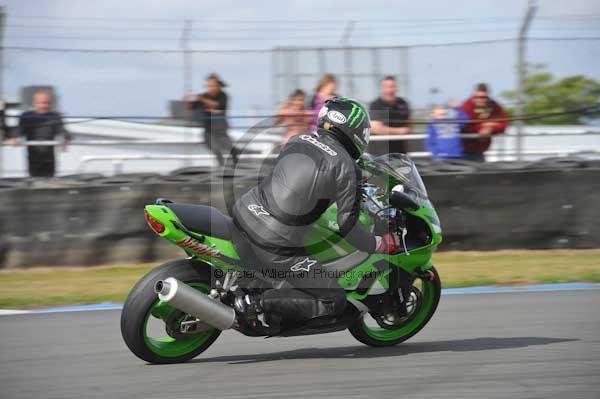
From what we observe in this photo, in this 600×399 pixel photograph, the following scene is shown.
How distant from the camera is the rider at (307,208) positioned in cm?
488

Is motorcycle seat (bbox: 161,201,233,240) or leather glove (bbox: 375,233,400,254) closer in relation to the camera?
motorcycle seat (bbox: 161,201,233,240)

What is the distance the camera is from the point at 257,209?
497 cm

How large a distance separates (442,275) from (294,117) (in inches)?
95.7

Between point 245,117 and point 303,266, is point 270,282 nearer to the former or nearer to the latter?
point 303,266

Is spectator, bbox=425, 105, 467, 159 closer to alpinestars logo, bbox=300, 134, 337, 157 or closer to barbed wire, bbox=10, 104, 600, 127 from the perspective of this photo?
barbed wire, bbox=10, 104, 600, 127

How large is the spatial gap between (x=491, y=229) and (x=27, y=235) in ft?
15.7

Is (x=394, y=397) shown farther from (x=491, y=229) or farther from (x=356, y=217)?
(x=491, y=229)

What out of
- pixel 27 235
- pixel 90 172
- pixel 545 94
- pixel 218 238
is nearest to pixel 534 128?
pixel 545 94

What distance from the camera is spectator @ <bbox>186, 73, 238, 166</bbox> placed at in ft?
30.5

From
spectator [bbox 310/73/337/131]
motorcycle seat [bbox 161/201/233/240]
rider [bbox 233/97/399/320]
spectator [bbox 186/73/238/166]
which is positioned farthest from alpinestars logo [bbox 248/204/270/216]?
spectator [bbox 310/73/337/131]

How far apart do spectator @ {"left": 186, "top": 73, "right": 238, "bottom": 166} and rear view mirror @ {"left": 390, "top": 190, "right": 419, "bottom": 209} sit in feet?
14.2

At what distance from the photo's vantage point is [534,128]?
11258mm

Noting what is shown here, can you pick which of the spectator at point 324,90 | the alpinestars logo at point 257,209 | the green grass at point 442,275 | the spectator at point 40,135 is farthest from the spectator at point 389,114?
the alpinestars logo at point 257,209

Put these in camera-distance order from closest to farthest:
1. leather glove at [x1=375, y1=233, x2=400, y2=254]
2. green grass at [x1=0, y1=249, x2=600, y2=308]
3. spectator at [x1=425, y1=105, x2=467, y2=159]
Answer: leather glove at [x1=375, y1=233, x2=400, y2=254], green grass at [x1=0, y1=249, x2=600, y2=308], spectator at [x1=425, y1=105, x2=467, y2=159]
